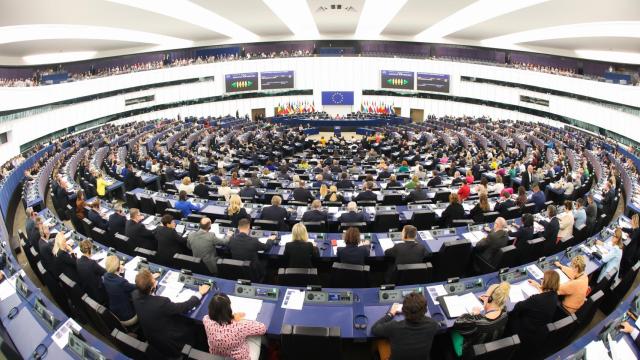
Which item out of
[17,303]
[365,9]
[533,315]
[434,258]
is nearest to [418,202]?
[434,258]

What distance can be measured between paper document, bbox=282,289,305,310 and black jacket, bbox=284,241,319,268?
902 mm

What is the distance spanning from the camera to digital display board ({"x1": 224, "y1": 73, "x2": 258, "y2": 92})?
117ft

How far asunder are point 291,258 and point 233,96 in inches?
1309

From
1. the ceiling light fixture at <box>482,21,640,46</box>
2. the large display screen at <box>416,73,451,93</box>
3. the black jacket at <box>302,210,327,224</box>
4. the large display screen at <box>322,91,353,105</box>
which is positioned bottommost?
the black jacket at <box>302,210,327,224</box>

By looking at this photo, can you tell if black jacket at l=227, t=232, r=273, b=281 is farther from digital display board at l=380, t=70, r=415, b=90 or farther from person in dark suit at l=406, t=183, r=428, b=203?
digital display board at l=380, t=70, r=415, b=90

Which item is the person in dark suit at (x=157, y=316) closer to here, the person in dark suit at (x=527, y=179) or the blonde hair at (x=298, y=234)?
the blonde hair at (x=298, y=234)

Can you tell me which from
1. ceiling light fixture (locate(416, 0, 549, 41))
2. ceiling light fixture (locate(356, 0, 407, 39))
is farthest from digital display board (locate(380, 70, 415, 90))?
ceiling light fixture (locate(416, 0, 549, 41))

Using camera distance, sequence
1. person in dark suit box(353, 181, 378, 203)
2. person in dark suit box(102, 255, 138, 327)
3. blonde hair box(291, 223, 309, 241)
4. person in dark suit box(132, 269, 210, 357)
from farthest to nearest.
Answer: person in dark suit box(353, 181, 378, 203) → blonde hair box(291, 223, 309, 241) → person in dark suit box(102, 255, 138, 327) → person in dark suit box(132, 269, 210, 357)

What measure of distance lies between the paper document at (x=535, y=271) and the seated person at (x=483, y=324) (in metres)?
1.62

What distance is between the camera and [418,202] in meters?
9.59

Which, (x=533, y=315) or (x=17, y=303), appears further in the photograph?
(x=17, y=303)

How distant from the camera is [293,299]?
5.00 m

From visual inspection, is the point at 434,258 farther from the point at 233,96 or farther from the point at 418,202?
the point at 233,96

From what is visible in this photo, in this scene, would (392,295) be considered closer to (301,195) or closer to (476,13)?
(301,195)
